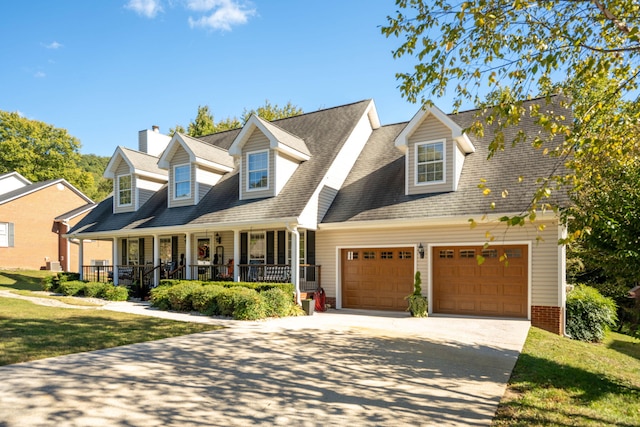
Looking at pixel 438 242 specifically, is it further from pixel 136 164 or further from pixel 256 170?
pixel 136 164

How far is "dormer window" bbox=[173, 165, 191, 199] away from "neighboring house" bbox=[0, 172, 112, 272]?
595 inches

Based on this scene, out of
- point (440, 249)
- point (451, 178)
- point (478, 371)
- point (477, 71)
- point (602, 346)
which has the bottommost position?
point (602, 346)

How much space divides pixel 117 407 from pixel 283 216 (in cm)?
983

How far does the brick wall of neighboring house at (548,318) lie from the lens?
38.9 feet

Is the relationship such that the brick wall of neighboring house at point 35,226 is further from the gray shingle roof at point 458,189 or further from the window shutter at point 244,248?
the gray shingle roof at point 458,189

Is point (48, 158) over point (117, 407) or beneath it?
over

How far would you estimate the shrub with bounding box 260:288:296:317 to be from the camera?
12930 mm

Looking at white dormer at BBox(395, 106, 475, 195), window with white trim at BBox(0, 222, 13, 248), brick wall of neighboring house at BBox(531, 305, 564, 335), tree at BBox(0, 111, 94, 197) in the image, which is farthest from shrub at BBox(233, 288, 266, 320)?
tree at BBox(0, 111, 94, 197)

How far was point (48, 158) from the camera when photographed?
165 feet

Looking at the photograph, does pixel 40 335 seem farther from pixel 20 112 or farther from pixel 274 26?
pixel 20 112

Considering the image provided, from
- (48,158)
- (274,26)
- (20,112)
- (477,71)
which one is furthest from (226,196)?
(20,112)

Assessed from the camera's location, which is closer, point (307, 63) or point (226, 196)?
point (307, 63)

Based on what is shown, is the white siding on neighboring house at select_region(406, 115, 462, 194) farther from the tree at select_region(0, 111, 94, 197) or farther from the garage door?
the tree at select_region(0, 111, 94, 197)

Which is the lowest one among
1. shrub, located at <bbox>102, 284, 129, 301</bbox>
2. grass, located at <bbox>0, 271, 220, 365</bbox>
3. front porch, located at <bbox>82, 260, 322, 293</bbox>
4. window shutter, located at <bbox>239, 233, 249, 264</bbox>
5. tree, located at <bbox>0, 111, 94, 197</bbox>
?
shrub, located at <bbox>102, 284, 129, 301</bbox>
